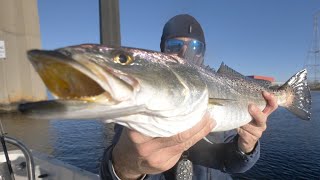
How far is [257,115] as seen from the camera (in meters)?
3.26

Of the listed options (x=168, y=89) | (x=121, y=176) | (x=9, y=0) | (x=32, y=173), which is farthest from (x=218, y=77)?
(x=9, y=0)

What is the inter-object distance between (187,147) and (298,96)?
254 cm

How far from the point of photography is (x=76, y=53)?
1762mm

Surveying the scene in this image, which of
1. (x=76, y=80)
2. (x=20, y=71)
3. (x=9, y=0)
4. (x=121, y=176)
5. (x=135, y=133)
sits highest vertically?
(x=9, y=0)

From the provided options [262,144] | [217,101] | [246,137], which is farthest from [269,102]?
[262,144]

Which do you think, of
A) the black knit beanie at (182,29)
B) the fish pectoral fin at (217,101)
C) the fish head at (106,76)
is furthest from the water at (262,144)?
the fish head at (106,76)

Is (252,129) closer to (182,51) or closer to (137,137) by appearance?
(182,51)

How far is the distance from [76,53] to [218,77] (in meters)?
1.69

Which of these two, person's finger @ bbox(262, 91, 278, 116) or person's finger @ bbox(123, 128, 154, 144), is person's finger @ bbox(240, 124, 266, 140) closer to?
person's finger @ bbox(262, 91, 278, 116)

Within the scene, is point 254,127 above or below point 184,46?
below

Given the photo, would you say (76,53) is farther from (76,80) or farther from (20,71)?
(20,71)

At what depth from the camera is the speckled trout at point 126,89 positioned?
5.46 feet

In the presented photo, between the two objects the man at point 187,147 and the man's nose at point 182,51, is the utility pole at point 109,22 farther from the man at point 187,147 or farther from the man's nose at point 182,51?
the man's nose at point 182,51

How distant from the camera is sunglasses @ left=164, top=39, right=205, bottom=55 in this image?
13.6 feet
